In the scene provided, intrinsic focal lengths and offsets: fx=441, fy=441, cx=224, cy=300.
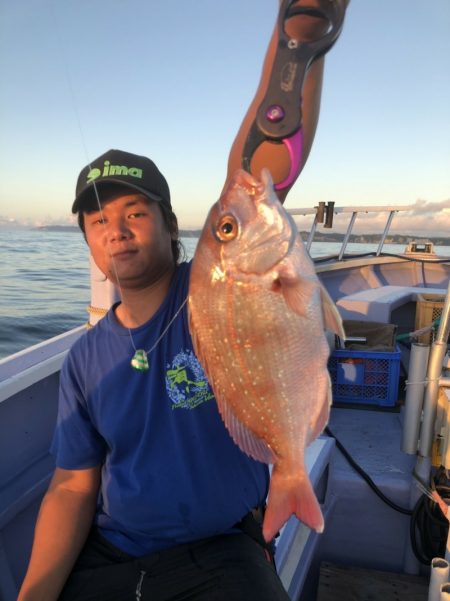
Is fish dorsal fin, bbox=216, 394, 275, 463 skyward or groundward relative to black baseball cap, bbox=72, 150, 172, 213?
groundward

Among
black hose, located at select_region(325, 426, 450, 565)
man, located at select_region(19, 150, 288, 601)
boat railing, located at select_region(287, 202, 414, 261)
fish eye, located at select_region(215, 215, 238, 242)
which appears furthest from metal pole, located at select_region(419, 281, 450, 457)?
boat railing, located at select_region(287, 202, 414, 261)

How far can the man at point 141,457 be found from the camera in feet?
5.74

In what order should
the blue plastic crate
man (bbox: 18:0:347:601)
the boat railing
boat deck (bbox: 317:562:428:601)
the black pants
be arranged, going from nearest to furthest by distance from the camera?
the black pants, man (bbox: 18:0:347:601), boat deck (bbox: 317:562:428:601), the blue plastic crate, the boat railing

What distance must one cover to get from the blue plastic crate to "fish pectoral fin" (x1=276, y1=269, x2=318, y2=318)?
3.09m

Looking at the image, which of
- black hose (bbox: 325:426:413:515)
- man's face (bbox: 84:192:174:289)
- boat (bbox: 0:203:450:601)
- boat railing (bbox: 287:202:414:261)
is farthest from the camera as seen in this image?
boat railing (bbox: 287:202:414:261)

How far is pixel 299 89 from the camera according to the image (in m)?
1.34

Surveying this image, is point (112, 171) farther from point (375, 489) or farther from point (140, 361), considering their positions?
point (375, 489)

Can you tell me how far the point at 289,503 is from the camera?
4.55 ft

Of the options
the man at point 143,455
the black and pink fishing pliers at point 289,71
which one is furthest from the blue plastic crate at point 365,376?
the black and pink fishing pliers at point 289,71

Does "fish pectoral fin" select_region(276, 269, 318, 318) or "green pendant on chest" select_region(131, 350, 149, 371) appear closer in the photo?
"fish pectoral fin" select_region(276, 269, 318, 318)

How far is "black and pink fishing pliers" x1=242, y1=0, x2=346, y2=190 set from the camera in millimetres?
1336

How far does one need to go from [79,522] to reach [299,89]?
6.39 ft

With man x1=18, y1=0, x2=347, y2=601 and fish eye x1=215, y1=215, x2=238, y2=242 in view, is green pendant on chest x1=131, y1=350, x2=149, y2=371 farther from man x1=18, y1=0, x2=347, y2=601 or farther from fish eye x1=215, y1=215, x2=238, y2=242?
fish eye x1=215, y1=215, x2=238, y2=242

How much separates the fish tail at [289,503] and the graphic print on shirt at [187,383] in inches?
18.8
